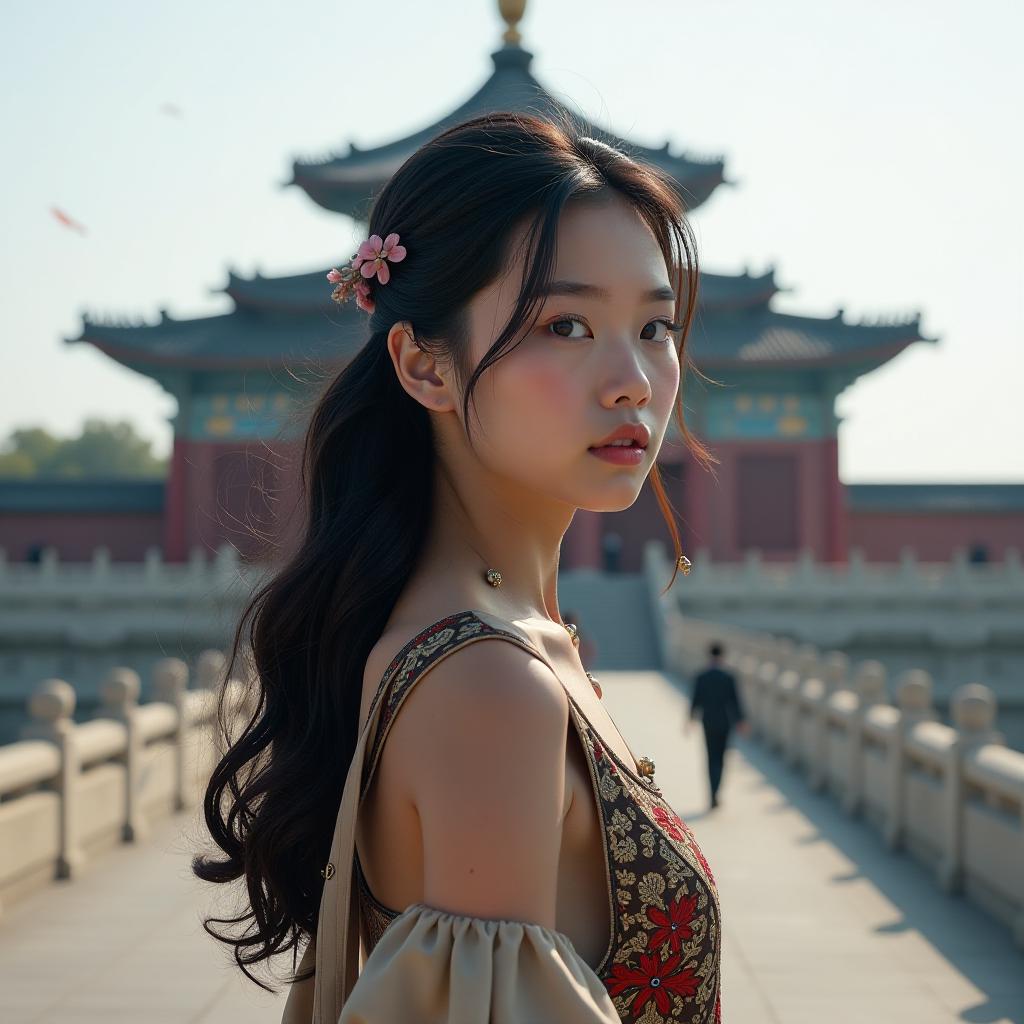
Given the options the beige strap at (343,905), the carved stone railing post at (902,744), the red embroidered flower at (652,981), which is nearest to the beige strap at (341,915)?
the beige strap at (343,905)

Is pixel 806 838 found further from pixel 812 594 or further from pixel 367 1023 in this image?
pixel 812 594

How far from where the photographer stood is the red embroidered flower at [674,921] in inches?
54.8

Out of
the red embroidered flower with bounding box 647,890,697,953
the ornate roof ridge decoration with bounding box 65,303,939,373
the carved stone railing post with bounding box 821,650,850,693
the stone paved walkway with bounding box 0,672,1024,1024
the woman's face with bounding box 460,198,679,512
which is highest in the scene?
the ornate roof ridge decoration with bounding box 65,303,939,373

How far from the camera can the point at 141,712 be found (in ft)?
29.4

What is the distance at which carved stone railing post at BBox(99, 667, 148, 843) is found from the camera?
833cm

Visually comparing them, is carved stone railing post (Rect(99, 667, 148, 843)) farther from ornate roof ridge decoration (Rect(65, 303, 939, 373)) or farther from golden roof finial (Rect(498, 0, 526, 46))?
golden roof finial (Rect(498, 0, 526, 46))

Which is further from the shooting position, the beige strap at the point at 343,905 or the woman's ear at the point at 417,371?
the woman's ear at the point at 417,371

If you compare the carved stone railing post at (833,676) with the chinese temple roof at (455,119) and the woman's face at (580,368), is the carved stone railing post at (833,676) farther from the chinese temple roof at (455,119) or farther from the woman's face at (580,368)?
the chinese temple roof at (455,119)

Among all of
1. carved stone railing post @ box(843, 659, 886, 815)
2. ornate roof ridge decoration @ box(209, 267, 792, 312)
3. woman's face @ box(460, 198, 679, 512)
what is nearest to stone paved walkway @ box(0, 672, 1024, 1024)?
carved stone railing post @ box(843, 659, 886, 815)

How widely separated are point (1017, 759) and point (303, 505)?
5.73m

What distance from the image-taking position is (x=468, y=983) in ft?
A: 3.87

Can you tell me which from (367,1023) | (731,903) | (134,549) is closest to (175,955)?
(731,903)

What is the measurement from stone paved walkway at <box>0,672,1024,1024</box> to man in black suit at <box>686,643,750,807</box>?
0.54 m

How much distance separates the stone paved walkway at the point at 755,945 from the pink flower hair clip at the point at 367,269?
274 centimetres
